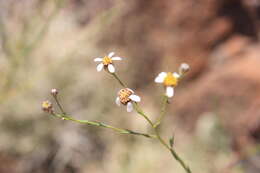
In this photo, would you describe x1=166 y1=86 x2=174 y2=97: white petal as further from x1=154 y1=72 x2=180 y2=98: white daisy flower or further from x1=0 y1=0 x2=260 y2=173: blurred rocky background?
x1=0 y1=0 x2=260 y2=173: blurred rocky background

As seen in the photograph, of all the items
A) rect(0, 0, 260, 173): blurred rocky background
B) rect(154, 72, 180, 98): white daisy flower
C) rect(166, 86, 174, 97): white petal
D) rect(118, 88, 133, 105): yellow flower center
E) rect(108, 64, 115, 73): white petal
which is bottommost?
rect(166, 86, 174, 97): white petal

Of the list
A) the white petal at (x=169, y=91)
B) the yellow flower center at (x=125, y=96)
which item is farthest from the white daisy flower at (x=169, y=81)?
the yellow flower center at (x=125, y=96)

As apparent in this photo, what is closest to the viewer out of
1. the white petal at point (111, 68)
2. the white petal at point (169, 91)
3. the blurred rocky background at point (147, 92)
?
the white petal at point (169, 91)

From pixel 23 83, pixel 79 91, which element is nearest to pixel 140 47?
pixel 79 91

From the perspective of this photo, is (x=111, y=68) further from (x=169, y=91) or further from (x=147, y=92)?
(x=147, y=92)

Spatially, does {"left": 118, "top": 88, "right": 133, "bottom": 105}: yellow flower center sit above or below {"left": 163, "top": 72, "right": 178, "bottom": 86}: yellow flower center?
above

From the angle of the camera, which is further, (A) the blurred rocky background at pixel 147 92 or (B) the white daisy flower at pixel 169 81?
(A) the blurred rocky background at pixel 147 92

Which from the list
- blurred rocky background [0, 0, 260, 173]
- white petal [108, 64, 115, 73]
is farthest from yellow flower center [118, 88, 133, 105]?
blurred rocky background [0, 0, 260, 173]

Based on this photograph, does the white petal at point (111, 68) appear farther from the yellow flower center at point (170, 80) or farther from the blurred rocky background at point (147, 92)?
the blurred rocky background at point (147, 92)

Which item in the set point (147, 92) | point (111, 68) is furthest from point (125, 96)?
point (147, 92)
